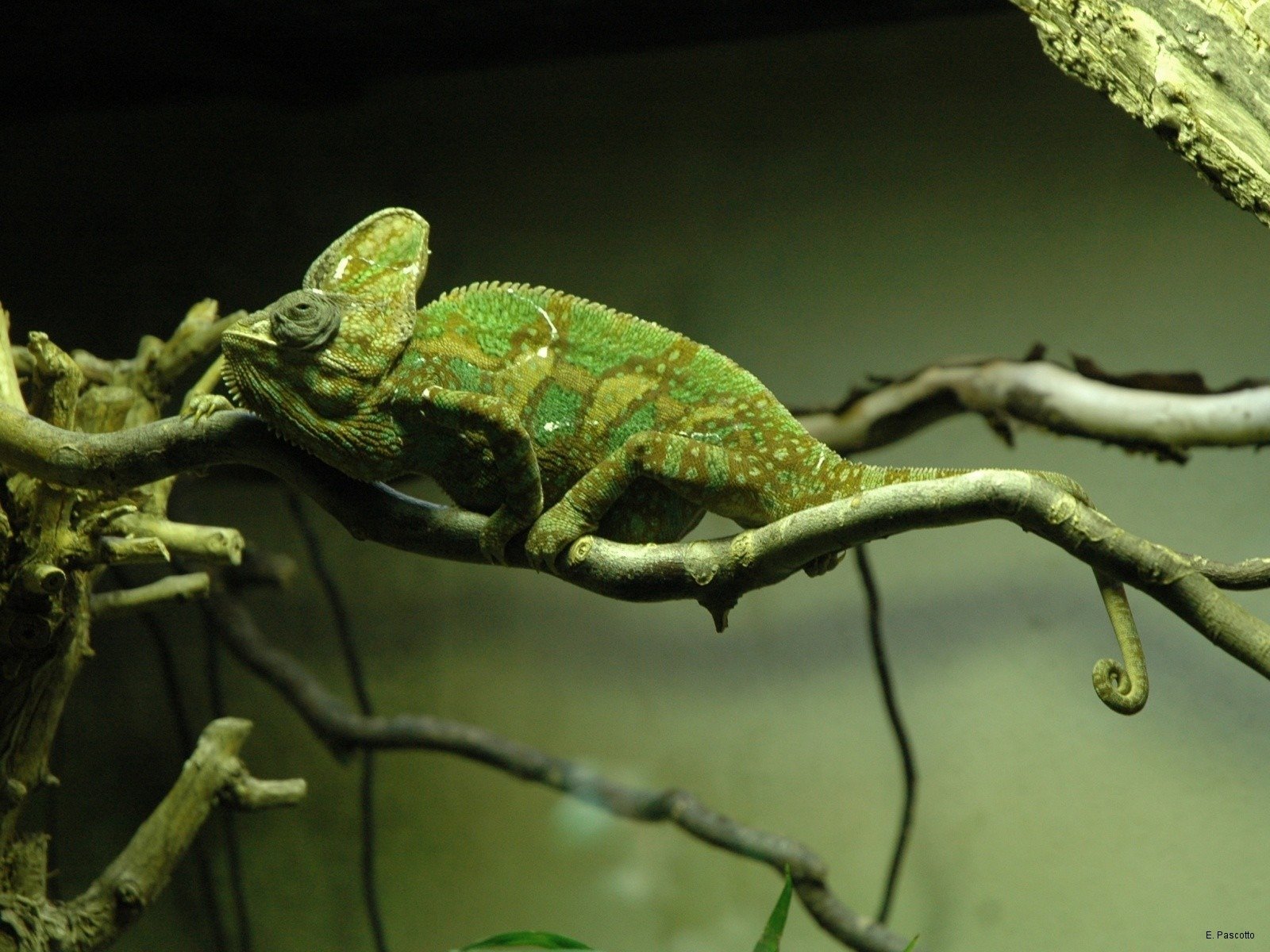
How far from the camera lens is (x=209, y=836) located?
10.9 feet

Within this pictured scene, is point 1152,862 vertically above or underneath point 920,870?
above

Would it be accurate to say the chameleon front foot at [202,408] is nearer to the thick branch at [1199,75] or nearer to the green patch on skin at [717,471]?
the green patch on skin at [717,471]

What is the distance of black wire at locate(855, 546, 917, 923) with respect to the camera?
2775 mm

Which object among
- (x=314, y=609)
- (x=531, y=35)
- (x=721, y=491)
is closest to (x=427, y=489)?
(x=314, y=609)

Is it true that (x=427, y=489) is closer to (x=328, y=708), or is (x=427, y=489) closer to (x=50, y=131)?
(x=328, y=708)

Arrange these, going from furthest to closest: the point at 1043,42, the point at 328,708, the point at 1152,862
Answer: the point at 328,708
the point at 1152,862
the point at 1043,42

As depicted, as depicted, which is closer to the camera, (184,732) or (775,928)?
(775,928)

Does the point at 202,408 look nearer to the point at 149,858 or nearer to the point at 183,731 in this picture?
the point at 149,858

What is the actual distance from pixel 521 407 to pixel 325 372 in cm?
24

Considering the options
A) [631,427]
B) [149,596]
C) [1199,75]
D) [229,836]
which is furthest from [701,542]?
[229,836]

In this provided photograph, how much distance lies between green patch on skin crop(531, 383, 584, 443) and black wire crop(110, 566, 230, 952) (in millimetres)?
2099

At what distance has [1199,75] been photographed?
5.01ft

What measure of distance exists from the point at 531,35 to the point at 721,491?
1721 millimetres

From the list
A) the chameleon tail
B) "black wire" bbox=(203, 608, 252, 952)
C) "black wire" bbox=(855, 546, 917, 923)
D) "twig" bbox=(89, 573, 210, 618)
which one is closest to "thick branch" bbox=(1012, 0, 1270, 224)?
the chameleon tail
